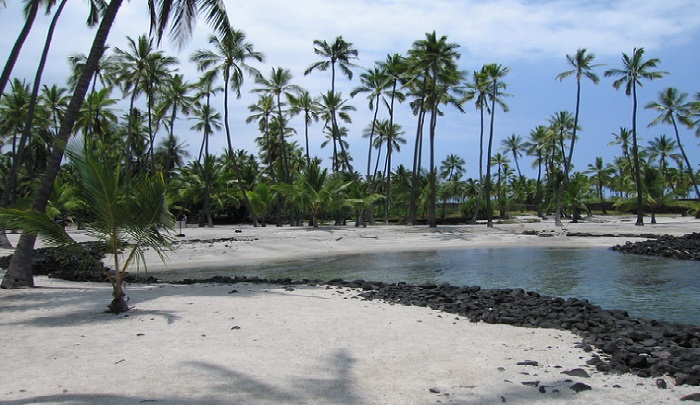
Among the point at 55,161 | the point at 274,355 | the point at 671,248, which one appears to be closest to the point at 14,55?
the point at 55,161

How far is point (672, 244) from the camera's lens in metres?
24.9

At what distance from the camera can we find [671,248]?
2330 cm

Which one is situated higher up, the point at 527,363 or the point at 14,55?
the point at 14,55

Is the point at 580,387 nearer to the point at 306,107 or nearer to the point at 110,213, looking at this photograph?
the point at 110,213

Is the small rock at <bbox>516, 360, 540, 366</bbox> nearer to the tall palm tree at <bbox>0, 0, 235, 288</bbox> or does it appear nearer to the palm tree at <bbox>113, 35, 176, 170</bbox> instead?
the tall palm tree at <bbox>0, 0, 235, 288</bbox>

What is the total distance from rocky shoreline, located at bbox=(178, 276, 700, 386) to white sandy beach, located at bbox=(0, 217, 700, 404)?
267 millimetres

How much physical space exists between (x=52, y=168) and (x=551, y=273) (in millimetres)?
14439

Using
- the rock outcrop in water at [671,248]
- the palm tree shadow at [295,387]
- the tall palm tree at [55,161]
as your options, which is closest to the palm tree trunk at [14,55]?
the tall palm tree at [55,161]

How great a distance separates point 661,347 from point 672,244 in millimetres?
21964

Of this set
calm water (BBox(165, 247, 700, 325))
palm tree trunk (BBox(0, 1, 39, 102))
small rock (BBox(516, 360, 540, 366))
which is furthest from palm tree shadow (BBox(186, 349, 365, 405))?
palm tree trunk (BBox(0, 1, 39, 102))

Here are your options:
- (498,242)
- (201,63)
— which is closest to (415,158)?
(498,242)

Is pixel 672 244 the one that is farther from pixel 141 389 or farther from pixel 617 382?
pixel 141 389

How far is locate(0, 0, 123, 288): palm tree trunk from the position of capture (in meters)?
10.6

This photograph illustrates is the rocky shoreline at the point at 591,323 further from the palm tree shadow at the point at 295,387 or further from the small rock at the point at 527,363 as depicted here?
the palm tree shadow at the point at 295,387
